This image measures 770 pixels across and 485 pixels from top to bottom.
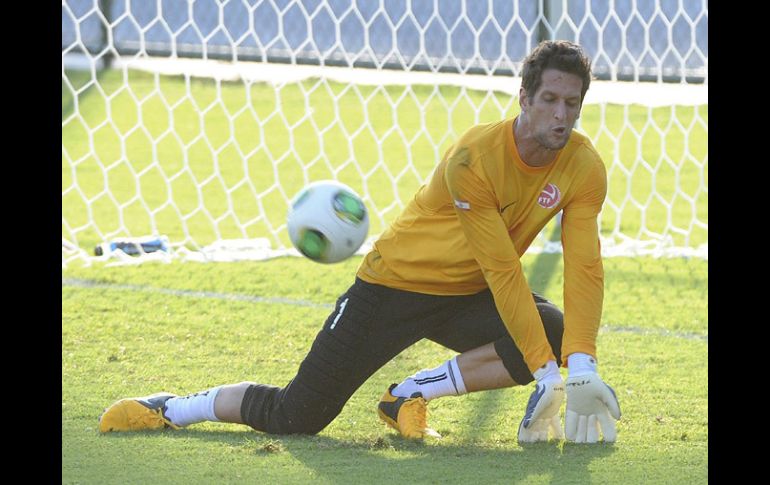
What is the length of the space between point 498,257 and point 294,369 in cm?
152

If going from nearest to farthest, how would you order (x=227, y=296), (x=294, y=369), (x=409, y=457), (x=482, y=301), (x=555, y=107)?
(x=555, y=107)
(x=409, y=457)
(x=482, y=301)
(x=294, y=369)
(x=227, y=296)

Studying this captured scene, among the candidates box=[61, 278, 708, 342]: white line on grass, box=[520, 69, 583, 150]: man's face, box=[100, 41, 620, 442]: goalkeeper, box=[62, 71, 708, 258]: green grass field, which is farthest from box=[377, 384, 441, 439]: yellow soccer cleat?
box=[62, 71, 708, 258]: green grass field

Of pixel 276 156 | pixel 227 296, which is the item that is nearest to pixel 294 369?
pixel 227 296

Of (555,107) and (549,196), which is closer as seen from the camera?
(555,107)

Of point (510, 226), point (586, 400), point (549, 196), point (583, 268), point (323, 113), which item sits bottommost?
point (586, 400)

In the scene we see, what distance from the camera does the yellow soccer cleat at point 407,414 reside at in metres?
4.00

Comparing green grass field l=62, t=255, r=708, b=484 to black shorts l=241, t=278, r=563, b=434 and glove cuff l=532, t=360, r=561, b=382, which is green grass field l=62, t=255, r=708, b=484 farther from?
glove cuff l=532, t=360, r=561, b=382

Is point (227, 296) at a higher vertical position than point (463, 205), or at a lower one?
lower

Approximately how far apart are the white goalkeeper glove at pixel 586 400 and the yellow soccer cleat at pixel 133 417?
4.39 feet

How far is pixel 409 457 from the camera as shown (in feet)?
12.2

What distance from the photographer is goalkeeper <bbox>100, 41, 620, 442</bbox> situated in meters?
3.66

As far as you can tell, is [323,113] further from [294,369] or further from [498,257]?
[498,257]

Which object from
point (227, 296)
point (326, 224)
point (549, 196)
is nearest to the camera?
point (549, 196)
